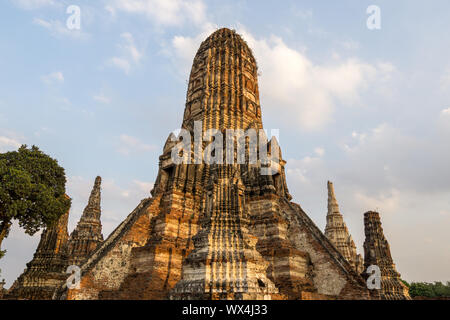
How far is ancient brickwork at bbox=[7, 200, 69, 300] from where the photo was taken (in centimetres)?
1805

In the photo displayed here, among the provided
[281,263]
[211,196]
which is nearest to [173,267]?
[281,263]

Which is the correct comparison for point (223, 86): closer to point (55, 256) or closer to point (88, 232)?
point (88, 232)

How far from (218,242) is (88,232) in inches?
705

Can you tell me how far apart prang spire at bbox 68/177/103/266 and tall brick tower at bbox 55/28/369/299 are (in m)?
5.39

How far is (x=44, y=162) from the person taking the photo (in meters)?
18.4

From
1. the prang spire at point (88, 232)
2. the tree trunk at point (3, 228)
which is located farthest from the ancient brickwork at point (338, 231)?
the tree trunk at point (3, 228)

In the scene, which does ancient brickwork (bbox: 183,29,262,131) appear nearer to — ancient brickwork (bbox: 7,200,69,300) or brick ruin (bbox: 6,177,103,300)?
brick ruin (bbox: 6,177,103,300)

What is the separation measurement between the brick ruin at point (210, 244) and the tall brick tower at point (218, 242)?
0.14 feet

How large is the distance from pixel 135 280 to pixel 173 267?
1977 millimetres

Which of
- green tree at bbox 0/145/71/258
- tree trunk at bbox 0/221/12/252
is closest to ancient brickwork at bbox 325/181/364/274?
green tree at bbox 0/145/71/258

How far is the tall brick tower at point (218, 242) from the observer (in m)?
8.79

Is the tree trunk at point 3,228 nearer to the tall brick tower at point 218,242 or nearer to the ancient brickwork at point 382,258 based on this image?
the tall brick tower at point 218,242

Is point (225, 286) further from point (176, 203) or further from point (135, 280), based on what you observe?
point (176, 203)

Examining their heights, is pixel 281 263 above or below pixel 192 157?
below
